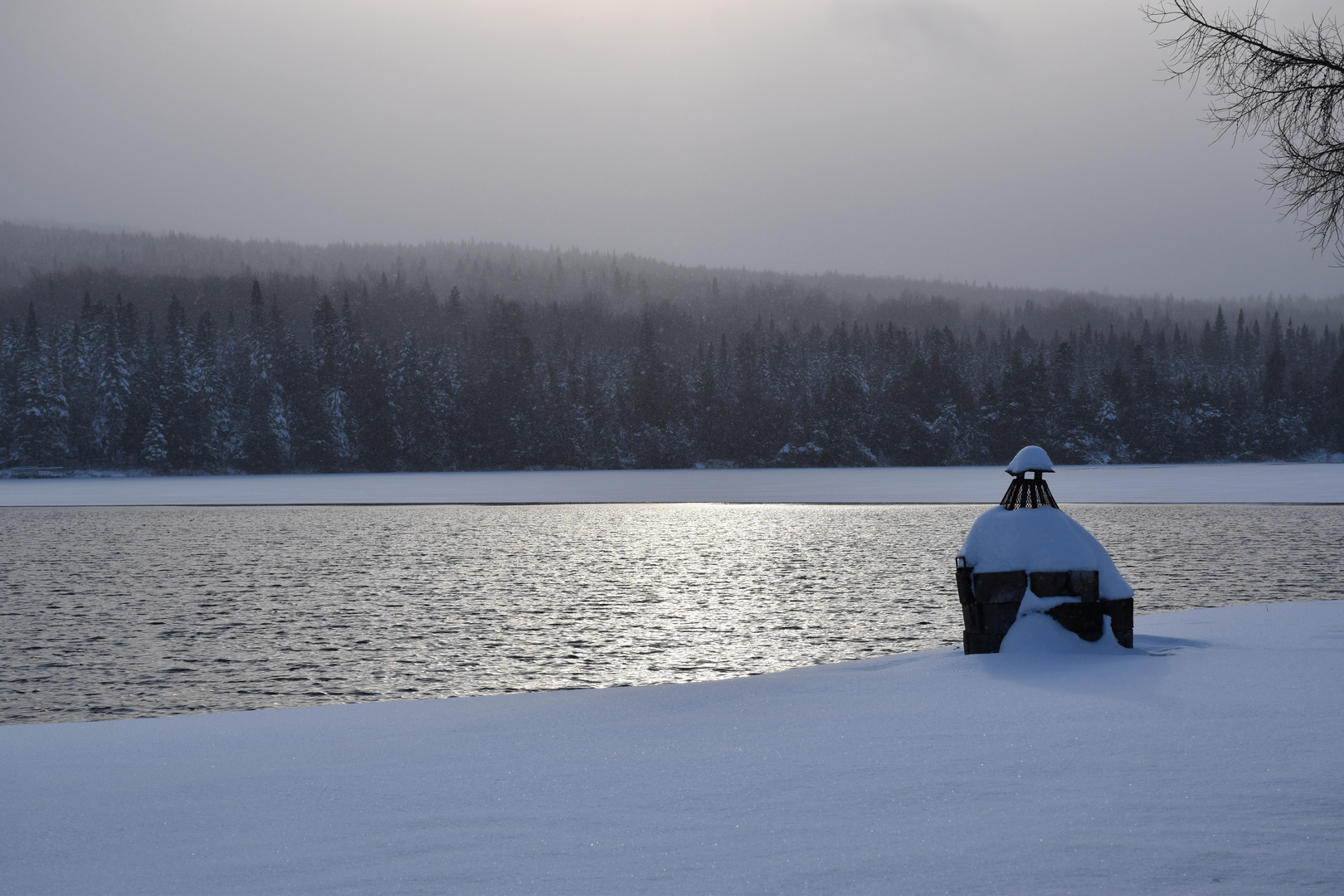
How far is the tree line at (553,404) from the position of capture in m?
108

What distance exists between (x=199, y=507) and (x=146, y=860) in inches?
2064

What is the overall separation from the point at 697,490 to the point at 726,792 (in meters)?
62.2

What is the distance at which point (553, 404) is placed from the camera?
125 m

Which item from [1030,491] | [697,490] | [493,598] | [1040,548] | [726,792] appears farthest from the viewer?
[697,490]

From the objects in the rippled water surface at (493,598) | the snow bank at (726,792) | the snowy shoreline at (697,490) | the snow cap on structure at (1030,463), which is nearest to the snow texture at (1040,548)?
the snow cap on structure at (1030,463)

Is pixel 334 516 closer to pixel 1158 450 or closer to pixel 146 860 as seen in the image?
pixel 146 860

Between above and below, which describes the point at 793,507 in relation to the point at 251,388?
below

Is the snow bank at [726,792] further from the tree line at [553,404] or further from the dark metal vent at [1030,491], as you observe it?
the tree line at [553,404]

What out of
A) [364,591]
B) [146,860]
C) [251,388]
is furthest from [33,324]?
[146,860]

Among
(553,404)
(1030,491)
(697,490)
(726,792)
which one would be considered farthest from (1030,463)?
(553,404)

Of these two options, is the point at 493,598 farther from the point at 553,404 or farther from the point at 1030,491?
the point at 553,404

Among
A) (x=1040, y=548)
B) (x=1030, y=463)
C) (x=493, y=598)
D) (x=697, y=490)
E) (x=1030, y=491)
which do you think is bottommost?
(x=697, y=490)

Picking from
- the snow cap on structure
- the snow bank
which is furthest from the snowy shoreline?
the snow bank

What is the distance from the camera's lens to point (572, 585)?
21516 millimetres
